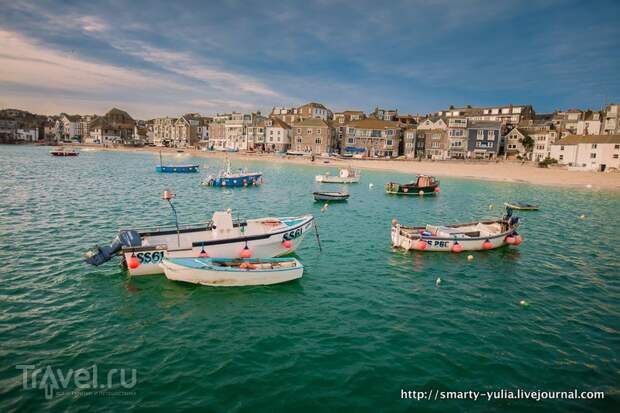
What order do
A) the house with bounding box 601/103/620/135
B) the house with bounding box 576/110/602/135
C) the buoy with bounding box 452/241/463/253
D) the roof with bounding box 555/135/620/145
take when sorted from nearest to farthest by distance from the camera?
the buoy with bounding box 452/241/463/253
the roof with bounding box 555/135/620/145
the house with bounding box 601/103/620/135
the house with bounding box 576/110/602/135

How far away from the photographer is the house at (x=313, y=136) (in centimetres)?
11394

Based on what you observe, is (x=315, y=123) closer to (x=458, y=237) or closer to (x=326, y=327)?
(x=458, y=237)

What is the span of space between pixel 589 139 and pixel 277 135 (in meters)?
90.6

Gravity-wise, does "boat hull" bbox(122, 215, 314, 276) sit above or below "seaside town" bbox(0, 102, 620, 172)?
below

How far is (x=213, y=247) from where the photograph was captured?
60.5ft

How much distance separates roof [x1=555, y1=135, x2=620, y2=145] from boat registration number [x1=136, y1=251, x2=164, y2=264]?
95993 mm

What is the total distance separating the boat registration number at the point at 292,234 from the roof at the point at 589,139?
289ft

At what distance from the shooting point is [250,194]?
1908 inches

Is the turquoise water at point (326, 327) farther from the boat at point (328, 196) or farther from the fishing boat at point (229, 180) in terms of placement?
the fishing boat at point (229, 180)

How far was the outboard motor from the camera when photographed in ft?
56.6

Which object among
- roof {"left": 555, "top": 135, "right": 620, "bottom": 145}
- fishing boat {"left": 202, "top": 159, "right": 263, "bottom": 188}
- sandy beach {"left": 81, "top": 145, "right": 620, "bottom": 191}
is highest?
roof {"left": 555, "top": 135, "right": 620, "bottom": 145}

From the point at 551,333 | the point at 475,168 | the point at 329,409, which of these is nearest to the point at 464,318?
the point at 551,333

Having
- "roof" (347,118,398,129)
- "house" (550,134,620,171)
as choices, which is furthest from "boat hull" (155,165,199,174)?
"house" (550,134,620,171)

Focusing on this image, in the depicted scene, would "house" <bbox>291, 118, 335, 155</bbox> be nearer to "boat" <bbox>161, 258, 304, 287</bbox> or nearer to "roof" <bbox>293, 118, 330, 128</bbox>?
"roof" <bbox>293, 118, 330, 128</bbox>
